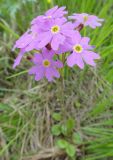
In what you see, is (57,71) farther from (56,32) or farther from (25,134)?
(25,134)

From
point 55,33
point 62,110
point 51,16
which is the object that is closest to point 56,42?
point 55,33

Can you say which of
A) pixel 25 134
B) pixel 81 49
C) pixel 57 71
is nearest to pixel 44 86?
pixel 25 134

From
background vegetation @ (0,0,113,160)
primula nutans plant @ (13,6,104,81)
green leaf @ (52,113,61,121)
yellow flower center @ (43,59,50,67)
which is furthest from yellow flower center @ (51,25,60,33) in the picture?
green leaf @ (52,113,61,121)

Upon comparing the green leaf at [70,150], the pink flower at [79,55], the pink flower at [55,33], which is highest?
the pink flower at [55,33]

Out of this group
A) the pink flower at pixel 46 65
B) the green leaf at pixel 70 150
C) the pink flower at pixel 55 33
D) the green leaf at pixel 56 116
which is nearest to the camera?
the pink flower at pixel 55 33

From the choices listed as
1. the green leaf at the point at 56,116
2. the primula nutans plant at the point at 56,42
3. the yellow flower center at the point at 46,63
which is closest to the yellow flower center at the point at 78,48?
the primula nutans plant at the point at 56,42

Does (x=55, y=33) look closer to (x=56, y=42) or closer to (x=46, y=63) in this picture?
(x=56, y=42)

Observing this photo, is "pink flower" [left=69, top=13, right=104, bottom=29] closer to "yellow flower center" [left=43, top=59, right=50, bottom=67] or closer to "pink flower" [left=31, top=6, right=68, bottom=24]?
"pink flower" [left=31, top=6, right=68, bottom=24]

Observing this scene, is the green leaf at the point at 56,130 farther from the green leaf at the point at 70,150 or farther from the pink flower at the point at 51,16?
the pink flower at the point at 51,16
